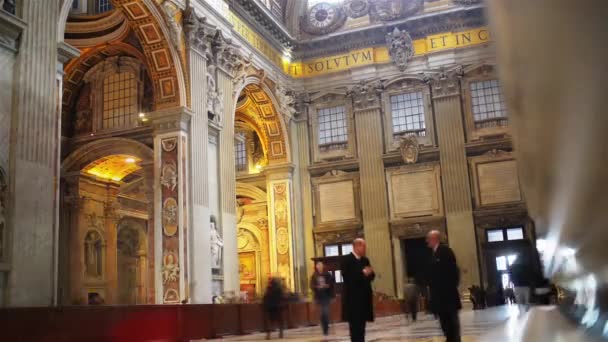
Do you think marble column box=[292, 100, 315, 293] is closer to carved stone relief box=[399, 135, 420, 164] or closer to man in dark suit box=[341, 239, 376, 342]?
carved stone relief box=[399, 135, 420, 164]

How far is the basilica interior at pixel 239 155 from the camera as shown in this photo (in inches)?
430

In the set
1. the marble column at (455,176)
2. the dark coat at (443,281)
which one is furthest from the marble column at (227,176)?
the dark coat at (443,281)

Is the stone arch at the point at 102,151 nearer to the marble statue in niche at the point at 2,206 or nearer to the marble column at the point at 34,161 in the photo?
the marble column at the point at 34,161

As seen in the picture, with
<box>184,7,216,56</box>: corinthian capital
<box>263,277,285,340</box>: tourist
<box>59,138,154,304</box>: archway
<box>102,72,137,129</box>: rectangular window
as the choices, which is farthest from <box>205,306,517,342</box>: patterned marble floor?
<box>102,72,137,129</box>: rectangular window

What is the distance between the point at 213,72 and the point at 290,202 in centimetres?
692

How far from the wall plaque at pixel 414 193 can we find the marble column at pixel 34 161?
1432 cm

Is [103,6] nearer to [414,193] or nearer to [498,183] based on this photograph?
[414,193]

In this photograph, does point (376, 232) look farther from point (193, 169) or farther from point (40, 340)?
point (40, 340)

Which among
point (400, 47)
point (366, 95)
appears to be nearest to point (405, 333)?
point (366, 95)

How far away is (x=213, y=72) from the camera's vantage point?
18.5 metres

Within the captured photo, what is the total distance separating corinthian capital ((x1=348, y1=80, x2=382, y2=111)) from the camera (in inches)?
939

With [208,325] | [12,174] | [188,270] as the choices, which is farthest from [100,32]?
[208,325]

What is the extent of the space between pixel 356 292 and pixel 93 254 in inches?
630

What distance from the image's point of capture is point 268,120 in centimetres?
2372
